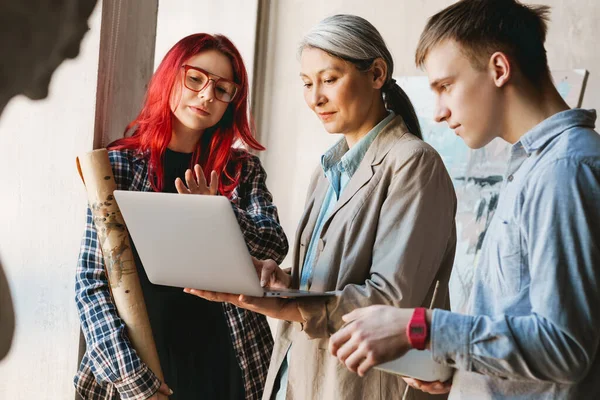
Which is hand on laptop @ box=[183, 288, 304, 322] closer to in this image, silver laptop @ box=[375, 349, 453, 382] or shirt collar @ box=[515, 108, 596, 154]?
silver laptop @ box=[375, 349, 453, 382]

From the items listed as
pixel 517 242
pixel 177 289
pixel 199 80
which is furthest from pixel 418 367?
pixel 199 80

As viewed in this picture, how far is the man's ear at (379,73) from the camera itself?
78.3 inches

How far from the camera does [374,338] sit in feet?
3.85

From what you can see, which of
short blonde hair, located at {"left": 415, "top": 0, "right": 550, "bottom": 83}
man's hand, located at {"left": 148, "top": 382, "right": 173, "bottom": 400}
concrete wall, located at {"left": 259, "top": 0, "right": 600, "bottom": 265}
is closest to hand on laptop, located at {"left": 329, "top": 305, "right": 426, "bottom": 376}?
short blonde hair, located at {"left": 415, "top": 0, "right": 550, "bottom": 83}

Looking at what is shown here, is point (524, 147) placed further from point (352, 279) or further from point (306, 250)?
point (306, 250)

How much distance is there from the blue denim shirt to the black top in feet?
4.11

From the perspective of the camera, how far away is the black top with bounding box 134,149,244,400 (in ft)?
7.59

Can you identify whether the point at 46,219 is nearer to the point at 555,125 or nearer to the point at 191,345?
the point at 191,345

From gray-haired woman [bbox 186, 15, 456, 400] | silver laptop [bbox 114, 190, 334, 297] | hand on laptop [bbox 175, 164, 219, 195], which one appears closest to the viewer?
silver laptop [bbox 114, 190, 334, 297]

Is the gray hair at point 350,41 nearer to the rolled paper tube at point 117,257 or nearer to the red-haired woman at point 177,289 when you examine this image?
the red-haired woman at point 177,289

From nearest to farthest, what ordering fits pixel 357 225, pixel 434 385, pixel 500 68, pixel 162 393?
pixel 500 68
pixel 434 385
pixel 357 225
pixel 162 393

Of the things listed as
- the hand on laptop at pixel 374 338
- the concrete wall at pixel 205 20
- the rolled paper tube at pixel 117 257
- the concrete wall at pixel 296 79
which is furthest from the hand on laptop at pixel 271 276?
the concrete wall at pixel 205 20

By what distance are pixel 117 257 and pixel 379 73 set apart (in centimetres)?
96

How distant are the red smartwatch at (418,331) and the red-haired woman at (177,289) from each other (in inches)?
47.4
